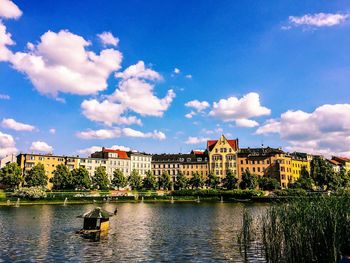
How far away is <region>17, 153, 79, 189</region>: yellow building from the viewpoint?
14975 centimetres

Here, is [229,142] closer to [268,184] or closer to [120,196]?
[268,184]

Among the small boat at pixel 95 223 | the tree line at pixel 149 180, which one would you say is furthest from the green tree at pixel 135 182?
the small boat at pixel 95 223

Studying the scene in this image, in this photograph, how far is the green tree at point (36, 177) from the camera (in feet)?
439

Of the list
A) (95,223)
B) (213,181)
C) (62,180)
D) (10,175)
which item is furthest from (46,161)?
(95,223)

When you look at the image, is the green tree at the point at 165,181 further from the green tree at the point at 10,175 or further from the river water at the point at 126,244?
the river water at the point at 126,244

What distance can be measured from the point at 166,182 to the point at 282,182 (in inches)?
2015

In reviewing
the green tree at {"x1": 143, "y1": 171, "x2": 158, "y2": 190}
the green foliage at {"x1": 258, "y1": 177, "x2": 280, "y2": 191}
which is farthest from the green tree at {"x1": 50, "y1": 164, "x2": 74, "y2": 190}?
the green foliage at {"x1": 258, "y1": 177, "x2": 280, "y2": 191}

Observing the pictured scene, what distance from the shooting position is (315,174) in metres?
138

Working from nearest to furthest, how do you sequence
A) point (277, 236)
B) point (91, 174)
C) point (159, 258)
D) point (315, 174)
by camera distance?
point (277, 236), point (159, 258), point (315, 174), point (91, 174)

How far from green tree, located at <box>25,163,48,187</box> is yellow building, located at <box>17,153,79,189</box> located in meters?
9.47

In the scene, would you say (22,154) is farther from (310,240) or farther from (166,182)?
(310,240)

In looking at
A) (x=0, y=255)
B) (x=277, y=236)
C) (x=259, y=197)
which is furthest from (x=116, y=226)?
(x=259, y=197)

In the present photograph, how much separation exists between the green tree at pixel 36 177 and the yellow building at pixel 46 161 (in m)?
Answer: 9.47

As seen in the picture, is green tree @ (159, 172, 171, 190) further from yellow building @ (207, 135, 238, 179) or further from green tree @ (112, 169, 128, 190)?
yellow building @ (207, 135, 238, 179)
